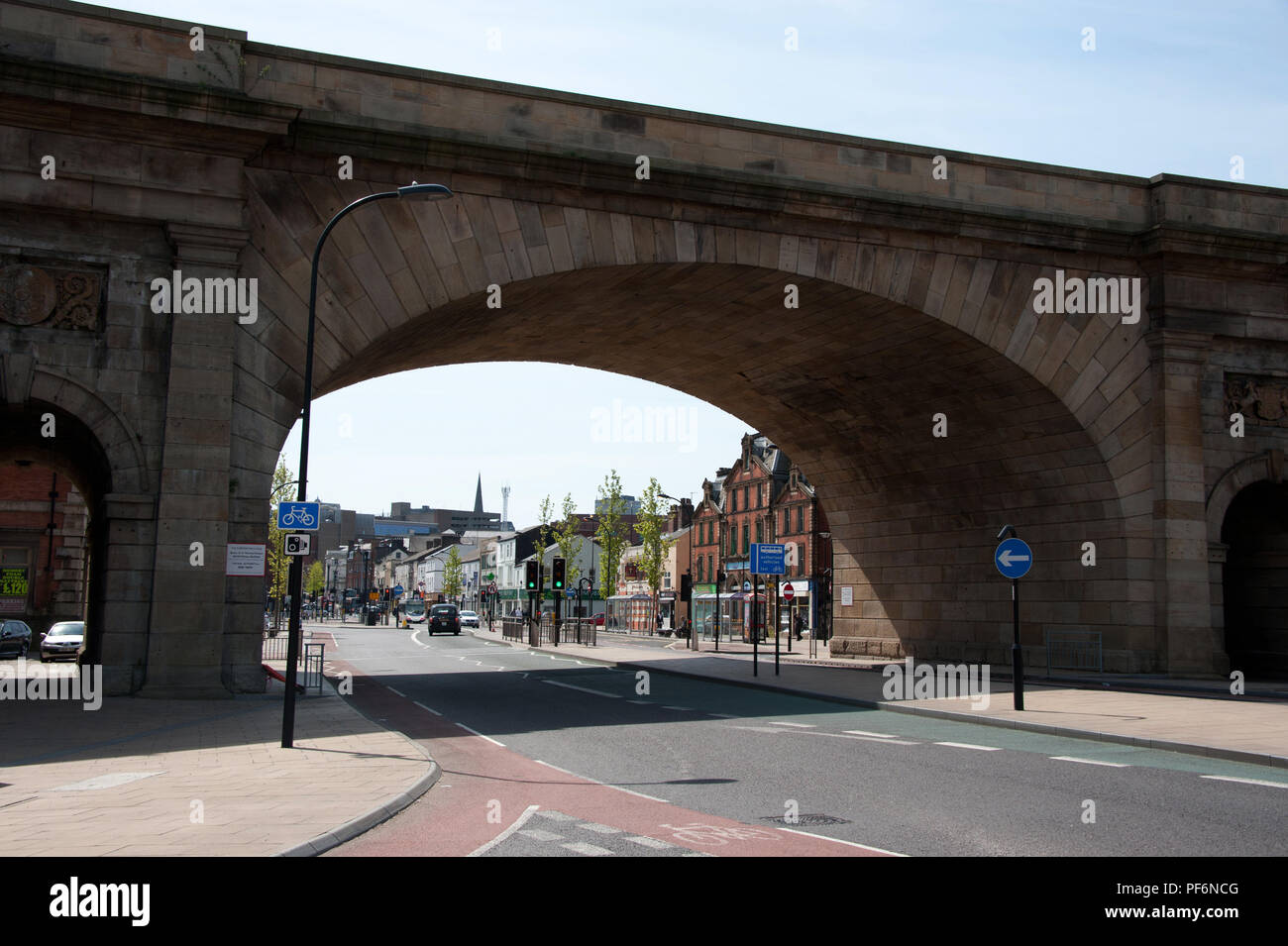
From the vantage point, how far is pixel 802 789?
1102 centimetres

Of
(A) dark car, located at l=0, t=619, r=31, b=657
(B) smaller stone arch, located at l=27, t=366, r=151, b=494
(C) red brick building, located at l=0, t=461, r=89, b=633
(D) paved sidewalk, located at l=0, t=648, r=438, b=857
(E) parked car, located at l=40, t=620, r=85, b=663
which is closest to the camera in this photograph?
(D) paved sidewalk, located at l=0, t=648, r=438, b=857

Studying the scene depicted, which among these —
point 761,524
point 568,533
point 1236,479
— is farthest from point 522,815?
point 568,533

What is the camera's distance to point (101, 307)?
62.1ft

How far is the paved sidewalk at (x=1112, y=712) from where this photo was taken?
14266 mm

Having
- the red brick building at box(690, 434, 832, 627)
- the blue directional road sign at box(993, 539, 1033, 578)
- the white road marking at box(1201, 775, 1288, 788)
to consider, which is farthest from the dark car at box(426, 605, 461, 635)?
the white road marking at box(1201, 775, 1288, 788)

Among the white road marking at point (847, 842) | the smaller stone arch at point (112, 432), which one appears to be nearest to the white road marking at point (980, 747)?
the white road marking at point (847, 842)

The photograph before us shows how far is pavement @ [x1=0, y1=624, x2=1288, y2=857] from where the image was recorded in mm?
8008

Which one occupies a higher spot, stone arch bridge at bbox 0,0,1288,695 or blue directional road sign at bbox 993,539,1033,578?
stone arch bridge at bbox 0,0,1288,695

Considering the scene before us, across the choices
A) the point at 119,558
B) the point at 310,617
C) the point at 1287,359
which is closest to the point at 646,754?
the point at 119,558

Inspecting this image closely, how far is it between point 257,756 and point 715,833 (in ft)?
20.2

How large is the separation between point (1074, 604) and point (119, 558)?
A: 20.8 meters

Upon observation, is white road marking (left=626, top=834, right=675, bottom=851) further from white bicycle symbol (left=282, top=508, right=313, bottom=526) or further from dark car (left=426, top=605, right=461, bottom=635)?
dark car (left=426, top=605, right=461, bottom=635)

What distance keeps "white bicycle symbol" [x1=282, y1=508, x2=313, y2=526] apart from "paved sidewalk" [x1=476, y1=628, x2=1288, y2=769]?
1041 cm

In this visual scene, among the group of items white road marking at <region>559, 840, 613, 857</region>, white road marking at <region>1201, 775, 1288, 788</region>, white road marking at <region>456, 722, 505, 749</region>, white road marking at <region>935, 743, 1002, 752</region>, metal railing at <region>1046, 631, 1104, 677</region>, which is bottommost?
white road marking at <region>456, 722, 505, 749</region>
